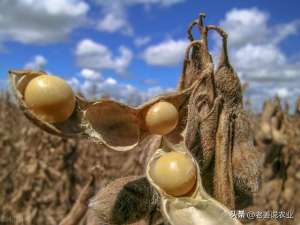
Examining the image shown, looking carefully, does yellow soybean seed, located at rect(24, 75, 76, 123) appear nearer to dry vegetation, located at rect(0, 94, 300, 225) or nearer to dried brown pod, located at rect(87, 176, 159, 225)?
dried brown pod, located at rect(87, 176, 159, 225)

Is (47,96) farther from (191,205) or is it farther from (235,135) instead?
(235,135)

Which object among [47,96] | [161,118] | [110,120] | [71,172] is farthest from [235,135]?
[71,172]

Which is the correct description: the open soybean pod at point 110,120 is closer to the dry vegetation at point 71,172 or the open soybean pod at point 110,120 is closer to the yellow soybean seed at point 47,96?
the yellow soybean seed at point 47,96

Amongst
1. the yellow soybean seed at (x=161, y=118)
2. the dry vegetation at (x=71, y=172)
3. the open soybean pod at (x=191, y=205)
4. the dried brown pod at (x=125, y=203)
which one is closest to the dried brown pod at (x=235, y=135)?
the open soybean pod at (x=191, y=205)

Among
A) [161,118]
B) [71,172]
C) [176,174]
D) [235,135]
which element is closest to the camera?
[176,174]

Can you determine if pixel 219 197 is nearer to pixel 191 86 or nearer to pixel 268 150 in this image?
pixel 191 86

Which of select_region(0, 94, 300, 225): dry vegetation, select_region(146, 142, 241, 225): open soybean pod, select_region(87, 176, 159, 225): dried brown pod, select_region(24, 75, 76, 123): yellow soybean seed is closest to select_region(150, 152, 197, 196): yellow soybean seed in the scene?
select_region(146, 142, 241, 225): open soybean pod
